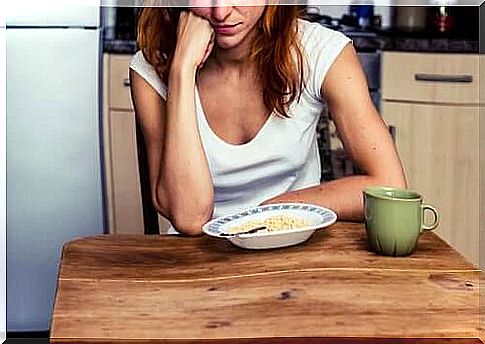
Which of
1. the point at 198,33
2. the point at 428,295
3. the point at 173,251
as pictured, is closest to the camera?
the point at 428,295

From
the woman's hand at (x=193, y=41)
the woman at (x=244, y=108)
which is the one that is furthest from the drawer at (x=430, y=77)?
the woman's hand at (x=193, y=41)

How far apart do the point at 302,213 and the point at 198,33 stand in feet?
0.97

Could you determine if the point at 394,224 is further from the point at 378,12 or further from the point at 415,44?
the point at 378,12

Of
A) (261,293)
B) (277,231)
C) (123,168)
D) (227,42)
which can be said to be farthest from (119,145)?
(261,293)

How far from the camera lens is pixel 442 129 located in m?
1.93

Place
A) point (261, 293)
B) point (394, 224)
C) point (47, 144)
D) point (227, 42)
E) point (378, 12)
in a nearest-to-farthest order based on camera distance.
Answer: point (261, 293), point (394, 224), point (227, 42), point (47, 144), point (378, 12)

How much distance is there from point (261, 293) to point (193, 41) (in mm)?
454

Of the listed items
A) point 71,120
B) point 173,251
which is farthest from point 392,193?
point 71,120

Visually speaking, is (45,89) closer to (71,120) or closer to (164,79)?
(71,120)

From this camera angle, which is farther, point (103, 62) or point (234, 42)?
point (103, 62)

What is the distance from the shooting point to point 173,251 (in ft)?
2.95

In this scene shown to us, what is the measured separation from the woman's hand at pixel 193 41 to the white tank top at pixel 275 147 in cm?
7

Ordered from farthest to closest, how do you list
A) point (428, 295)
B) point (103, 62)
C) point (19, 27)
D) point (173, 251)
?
point (103, 62), point (19, 27), point (173, 251), point (428, 295)

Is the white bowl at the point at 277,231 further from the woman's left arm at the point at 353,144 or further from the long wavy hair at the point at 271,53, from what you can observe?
the long wavy hair at the point at 271,53
